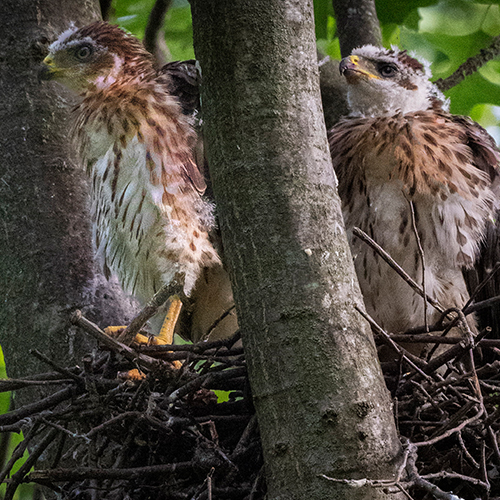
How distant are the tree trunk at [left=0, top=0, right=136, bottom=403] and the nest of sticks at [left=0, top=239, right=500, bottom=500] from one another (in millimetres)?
612

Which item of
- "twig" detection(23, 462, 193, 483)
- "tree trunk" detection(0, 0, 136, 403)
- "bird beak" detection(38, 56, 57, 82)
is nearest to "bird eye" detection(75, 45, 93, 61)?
"bird beak" detection(38, 56, 57, 82)

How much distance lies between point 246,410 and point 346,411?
0.81m

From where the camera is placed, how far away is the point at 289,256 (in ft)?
5.95

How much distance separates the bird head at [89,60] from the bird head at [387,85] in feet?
3.47

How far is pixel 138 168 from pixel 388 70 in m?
1.36

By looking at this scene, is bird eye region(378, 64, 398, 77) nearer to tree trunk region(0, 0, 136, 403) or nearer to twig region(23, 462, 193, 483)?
tree trunk region(0, 0, 136, 403)

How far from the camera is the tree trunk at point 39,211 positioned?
303 cm

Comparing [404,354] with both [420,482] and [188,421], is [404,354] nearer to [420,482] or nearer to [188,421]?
[420,482]

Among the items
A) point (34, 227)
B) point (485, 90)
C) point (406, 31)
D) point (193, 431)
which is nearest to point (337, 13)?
point (406, 31)

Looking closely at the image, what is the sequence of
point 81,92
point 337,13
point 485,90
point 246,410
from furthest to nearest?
point 485,90 → point 337,13 → point 81,92 → point 246,410

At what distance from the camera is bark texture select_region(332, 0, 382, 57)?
390cm

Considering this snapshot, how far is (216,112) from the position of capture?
194cm

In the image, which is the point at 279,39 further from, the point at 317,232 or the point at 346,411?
the point at 346,411

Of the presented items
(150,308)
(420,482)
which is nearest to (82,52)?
(150,308)
